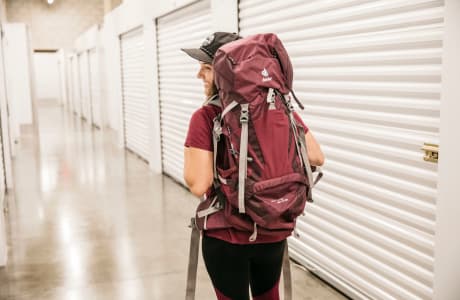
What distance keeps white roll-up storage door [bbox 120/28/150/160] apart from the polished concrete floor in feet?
2.60

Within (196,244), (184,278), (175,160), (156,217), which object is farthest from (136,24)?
(196,244)

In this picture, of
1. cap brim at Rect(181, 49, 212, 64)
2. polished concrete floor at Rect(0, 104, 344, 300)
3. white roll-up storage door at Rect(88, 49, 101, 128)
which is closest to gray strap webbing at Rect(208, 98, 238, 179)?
cap brim at Rect(181, 49, 212, 64)

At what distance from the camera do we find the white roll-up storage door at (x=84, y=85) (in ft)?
55.6

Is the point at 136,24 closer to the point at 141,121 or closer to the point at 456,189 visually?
the point at 141,121

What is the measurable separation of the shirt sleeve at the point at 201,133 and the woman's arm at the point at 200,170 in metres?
0.02

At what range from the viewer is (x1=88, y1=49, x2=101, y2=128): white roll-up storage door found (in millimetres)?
14574

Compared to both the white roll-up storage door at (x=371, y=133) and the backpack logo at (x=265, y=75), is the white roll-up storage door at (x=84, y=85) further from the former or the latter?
the backpack logo at (x=265, y=75)

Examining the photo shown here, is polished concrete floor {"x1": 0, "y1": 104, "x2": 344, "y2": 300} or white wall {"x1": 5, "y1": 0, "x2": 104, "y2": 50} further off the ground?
white wall {"x1": 5, "y1": 0, "x2": 104, "y2": 50}

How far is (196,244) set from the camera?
6.91 ft

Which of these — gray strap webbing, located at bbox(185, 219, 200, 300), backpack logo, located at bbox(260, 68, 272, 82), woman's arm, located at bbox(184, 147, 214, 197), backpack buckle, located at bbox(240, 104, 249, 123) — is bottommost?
gray strap webbing, located at bbox(185, 219, 200, 300)

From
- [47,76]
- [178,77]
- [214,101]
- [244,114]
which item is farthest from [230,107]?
[47,76]

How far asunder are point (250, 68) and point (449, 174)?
1.27 metres

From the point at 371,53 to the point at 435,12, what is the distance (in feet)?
1.78

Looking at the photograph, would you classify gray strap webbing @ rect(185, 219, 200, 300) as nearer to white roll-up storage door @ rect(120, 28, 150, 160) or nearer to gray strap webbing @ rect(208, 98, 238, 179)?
gray strap webbing @ rect(208, 98, 238, 179)
